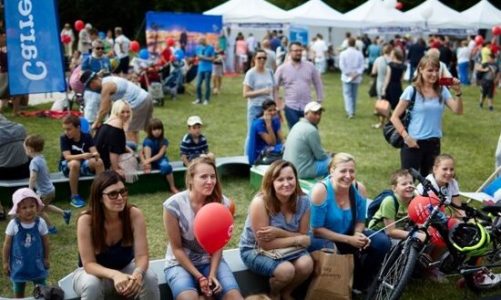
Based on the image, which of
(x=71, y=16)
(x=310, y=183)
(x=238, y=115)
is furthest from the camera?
(x=71, y=16)

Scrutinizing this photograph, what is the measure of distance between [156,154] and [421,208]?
397 cm

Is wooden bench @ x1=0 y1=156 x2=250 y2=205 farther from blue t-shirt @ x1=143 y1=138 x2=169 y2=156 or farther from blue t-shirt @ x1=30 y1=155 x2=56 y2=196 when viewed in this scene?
blue t-shirt @ x1=30 y1=155 x2=56 y2=196

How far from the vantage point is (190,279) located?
382cm

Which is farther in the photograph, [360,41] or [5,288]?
[360,41]

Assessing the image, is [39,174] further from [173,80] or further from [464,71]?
[464,71]

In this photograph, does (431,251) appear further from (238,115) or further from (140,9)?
(140,9)

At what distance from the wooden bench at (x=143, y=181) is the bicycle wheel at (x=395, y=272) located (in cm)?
378

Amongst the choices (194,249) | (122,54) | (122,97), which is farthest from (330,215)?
(122,54)

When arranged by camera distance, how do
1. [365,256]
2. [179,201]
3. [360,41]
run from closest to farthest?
1. [179,201]
2. [365,256]
3. [360,41]

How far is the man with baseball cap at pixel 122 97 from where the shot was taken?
7723 millimetres

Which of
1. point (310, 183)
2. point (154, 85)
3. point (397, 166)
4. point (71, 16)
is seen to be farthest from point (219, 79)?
point (71, 16)

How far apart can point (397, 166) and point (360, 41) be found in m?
17.1

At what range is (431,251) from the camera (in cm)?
468

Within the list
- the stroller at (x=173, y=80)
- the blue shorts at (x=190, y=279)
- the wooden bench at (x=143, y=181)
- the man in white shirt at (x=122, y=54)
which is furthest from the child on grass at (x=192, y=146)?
the stroller at (x=173, y=80)
